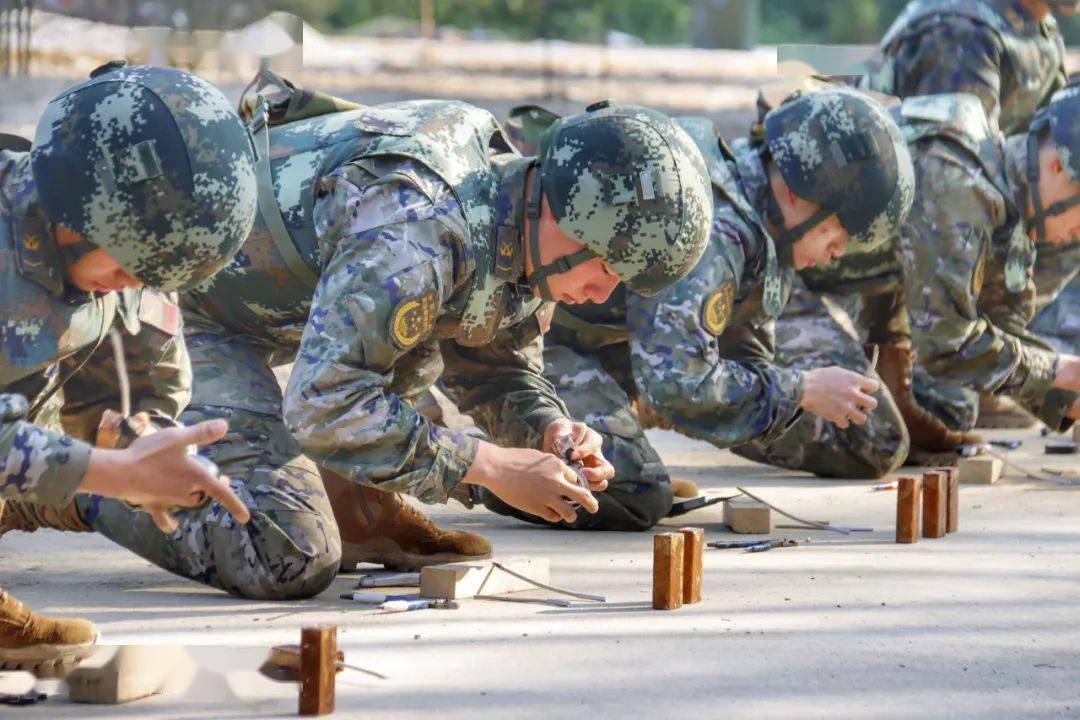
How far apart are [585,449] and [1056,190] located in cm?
322

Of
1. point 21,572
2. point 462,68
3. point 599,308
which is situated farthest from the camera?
point 462,68

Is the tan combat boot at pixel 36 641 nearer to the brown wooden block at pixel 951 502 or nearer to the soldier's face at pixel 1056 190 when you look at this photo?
the brown wooden block at pixel 951 502

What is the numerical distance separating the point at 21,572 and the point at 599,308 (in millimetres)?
2428

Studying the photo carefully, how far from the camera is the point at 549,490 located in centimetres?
495

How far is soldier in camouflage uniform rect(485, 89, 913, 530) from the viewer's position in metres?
6.46

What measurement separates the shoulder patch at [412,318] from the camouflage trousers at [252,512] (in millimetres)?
669

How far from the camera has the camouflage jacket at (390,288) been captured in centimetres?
492

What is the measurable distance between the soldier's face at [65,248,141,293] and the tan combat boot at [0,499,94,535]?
44.9 inches

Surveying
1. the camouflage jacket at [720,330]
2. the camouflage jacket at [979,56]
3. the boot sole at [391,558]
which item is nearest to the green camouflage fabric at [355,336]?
the boot sole at [391,558]

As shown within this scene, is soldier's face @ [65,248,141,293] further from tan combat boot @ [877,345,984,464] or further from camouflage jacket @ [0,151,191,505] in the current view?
tan combat boot @ [877,345,984,464]

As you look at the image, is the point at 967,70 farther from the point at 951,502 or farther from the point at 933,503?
the point at 933,503

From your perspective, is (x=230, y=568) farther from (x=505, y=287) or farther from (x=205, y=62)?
(x=205, y=62)

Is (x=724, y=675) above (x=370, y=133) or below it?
below

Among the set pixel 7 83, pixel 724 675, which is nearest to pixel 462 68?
pixel 7 83
